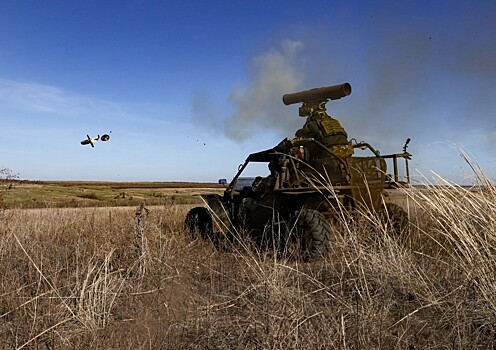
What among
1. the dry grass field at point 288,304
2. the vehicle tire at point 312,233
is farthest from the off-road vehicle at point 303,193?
the dry grass field at point 288,304

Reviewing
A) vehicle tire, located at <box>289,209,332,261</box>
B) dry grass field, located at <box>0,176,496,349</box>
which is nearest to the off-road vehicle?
vehicle tire, located at <box>289,209,332,261</box>

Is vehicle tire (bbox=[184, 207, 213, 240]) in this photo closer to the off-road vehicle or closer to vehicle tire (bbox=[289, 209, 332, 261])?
the off-road vehicle

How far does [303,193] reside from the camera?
19.9 ft

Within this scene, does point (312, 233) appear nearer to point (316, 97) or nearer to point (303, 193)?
point (303, 193)

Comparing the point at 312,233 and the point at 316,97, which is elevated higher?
the point at 316,97

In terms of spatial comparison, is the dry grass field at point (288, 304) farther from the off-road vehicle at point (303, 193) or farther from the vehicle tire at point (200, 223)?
the vehicle tire at point (200, 223)

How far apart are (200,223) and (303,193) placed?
214 centimetres

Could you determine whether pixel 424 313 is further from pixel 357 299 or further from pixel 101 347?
pixel 101 347

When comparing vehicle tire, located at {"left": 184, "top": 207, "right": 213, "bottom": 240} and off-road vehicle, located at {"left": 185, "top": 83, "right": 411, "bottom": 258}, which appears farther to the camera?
vehicle tire, located at {"left": 184, "top": 207, "right": 213, "bottom": 240}

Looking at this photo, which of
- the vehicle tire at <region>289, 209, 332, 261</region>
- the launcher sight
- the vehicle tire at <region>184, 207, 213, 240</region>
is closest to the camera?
the vehicle tire at <region>289, 209, 332, 261</region>

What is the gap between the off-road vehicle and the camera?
5.69 metres

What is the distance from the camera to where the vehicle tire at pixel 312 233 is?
5.48m

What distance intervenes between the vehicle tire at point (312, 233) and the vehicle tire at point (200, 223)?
1.75 metres

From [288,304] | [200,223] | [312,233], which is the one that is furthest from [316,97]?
[288,304]
